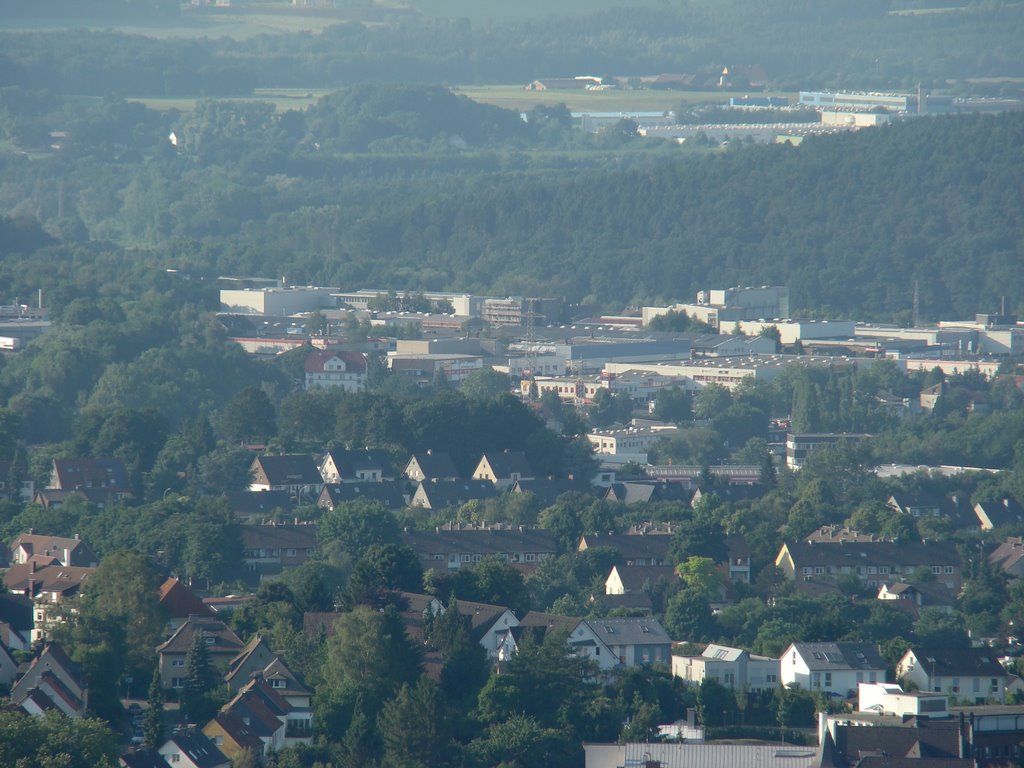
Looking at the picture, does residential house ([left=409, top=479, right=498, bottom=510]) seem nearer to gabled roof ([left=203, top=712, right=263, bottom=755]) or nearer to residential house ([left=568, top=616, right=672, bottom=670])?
residential house ([left=568, top=616, right=672, bottom=670])

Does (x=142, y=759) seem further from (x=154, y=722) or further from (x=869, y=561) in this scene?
(x=869, y=561)

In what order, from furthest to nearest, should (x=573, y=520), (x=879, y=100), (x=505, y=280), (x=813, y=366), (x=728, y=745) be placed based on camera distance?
(x=879, y=100)
(x=505, y=280)
(x=813, y=366)
(x=573, y=520)
(x=728, y=745)

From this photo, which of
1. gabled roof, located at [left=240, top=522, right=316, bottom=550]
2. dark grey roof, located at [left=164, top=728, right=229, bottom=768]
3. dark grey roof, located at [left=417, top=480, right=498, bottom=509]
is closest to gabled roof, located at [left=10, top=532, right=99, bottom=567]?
gabled roof, located at [left=240, top=522, right=316, bottom=550]

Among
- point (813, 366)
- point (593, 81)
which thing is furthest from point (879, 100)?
point (813, 366)

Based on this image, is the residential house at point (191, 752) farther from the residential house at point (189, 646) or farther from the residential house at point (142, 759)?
the residential house at point (189, 646)

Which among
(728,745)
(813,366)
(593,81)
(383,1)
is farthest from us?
(383,1)

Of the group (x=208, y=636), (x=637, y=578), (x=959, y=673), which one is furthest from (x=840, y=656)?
(x=208, y=636)

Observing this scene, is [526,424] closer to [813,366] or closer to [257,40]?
[813,366]
